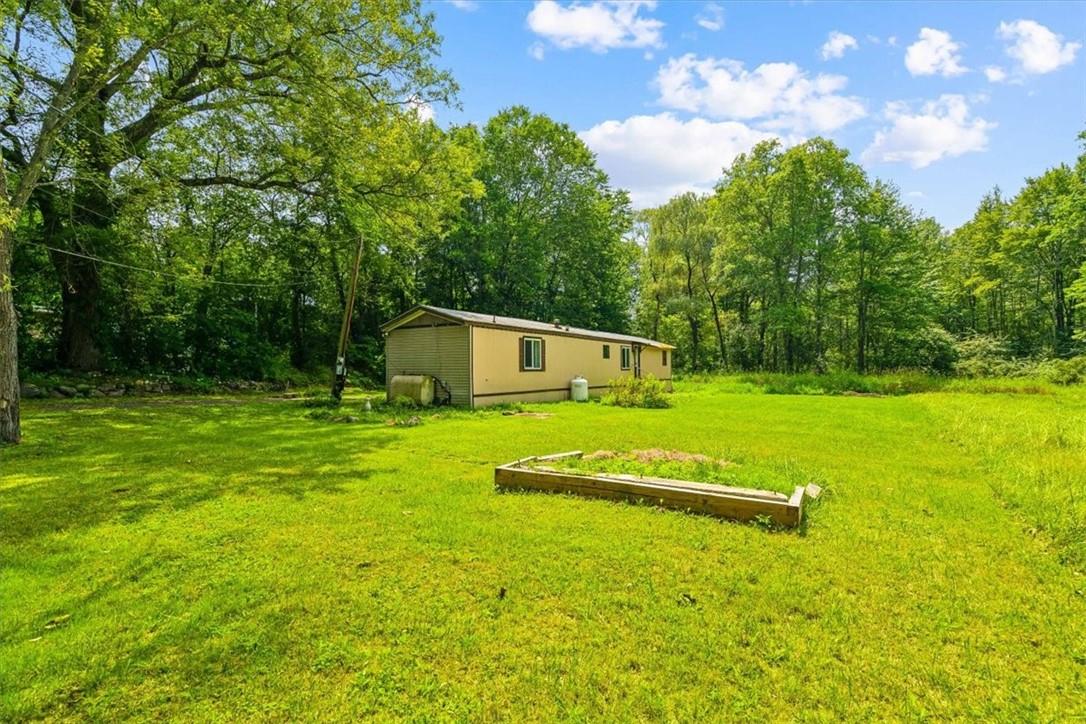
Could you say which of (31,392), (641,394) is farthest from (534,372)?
(31,392)

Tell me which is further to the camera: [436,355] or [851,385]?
[851,385]

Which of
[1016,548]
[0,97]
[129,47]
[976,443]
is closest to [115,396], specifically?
[129,47]

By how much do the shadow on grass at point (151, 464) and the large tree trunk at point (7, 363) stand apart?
0.33 metres

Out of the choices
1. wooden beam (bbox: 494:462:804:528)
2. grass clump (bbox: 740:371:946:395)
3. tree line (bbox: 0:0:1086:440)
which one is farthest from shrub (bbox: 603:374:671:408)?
wooden beam (bbox: 494:462:804:528)

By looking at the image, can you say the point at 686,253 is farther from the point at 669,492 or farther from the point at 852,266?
the point at 669,492

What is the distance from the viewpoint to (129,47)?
10.1 m

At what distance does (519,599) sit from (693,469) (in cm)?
296

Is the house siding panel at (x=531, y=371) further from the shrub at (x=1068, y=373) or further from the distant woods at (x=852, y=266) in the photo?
the shrub at (x=1068, y=373)

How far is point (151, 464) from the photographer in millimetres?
6156

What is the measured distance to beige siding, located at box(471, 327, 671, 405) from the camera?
13.8 meters

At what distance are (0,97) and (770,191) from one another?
30293 millimetres

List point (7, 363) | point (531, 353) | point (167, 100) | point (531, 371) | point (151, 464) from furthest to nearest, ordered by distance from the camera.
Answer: point (531, 353) < point (531, 371) < point (167, 100) < point (7, 363) < point (151, 464)

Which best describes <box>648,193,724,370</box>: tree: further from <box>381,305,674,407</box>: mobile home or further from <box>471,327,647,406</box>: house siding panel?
<box>381,305,674,407</box>: mobile home

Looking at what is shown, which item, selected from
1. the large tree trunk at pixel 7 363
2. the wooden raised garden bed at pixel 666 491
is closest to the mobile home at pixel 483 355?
the large tree trunk at pixel 7 363
